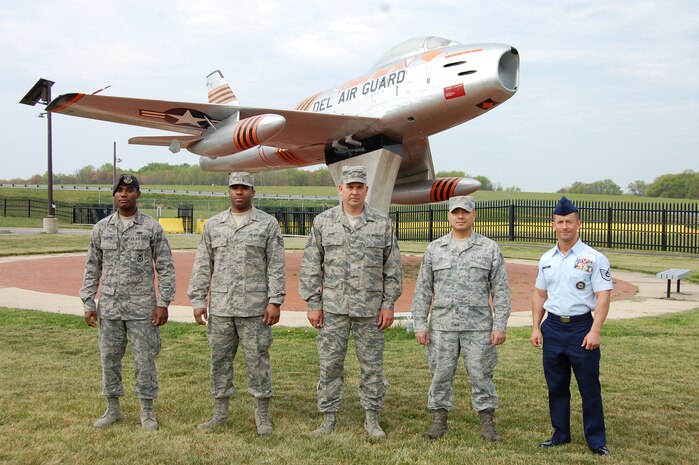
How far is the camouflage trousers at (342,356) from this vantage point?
491cm

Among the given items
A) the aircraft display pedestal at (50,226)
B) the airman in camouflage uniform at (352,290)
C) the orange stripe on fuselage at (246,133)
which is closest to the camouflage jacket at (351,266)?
the airman in camouflage uniform at (352,290)

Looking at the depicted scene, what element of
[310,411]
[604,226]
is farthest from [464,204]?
[604,226]

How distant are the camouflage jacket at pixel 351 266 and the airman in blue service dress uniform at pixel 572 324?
1142 millimetres

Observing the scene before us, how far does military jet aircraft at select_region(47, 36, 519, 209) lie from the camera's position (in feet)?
35.4

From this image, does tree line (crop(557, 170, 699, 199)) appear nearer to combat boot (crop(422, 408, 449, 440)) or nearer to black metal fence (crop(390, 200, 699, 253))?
black metal fence (crop(390, 200, 699, 253))

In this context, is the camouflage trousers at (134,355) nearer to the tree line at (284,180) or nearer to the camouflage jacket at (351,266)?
the camouflage jacket at (351,266)

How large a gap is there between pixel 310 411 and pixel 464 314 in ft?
5.31

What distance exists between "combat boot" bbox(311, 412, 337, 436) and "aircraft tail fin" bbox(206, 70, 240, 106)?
13.9m

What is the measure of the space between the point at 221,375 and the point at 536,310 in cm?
244

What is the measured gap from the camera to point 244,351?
5.03 metres

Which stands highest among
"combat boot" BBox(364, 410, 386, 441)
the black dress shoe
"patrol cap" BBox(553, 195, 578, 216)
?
"patrol cap" BBox(553, 195, 578, 216)

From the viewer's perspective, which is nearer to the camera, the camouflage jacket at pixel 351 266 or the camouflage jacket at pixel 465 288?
the camouflage jacket at pixel 465 288

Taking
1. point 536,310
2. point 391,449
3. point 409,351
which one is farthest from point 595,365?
point 409,351

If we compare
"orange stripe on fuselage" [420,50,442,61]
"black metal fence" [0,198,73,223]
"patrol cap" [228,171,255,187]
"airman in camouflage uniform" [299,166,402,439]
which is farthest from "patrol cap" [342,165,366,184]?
"black metal fence" [0,198,73,223]
